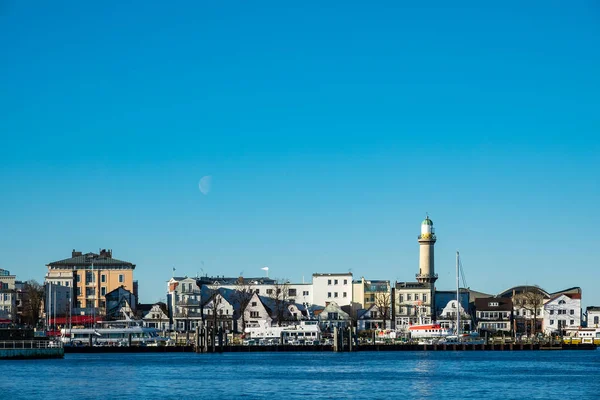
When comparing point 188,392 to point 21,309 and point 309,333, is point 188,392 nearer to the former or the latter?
point 309,333

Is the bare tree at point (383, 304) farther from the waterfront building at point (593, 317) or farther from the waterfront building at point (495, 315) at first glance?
the waterfront building at point (593, 317)

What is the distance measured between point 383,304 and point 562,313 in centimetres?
2520

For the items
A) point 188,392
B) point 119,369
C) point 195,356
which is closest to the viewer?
point 188,392

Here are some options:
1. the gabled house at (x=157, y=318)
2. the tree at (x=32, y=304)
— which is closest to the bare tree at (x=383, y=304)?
the gabled house at (x=157, y=318)

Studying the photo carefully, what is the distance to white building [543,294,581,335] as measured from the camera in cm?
15888

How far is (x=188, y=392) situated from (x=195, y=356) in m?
48.8

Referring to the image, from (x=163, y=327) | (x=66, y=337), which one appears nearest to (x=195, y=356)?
(x=66, y=337)

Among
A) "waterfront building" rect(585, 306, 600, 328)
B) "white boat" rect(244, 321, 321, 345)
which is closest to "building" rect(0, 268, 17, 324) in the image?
"white boat" rect(244, 321, 321, 345)

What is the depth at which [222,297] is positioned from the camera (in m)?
159

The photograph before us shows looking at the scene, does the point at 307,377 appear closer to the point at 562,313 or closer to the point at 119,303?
the point at 119,303

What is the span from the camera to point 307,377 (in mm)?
91375

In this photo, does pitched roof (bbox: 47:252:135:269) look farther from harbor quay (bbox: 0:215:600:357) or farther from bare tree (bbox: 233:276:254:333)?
bare tree (bbox: 233:276:254:333)

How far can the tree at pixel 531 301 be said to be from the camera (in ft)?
516

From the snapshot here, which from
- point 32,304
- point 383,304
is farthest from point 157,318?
point 383,304
